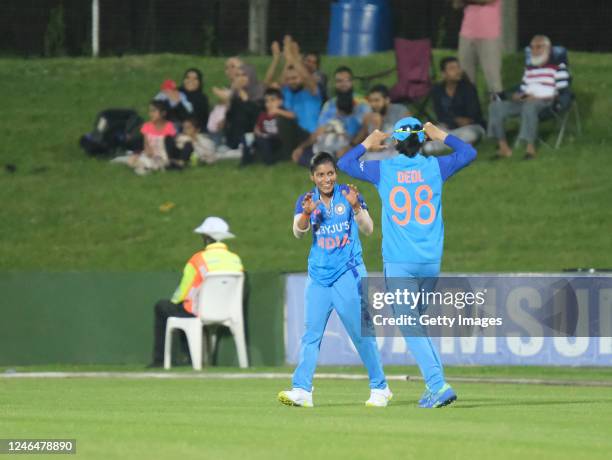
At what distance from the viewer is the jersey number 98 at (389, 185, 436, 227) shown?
42.0ft

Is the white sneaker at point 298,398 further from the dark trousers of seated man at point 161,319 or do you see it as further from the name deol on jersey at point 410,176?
the dark trousers of seated man at point 161,319

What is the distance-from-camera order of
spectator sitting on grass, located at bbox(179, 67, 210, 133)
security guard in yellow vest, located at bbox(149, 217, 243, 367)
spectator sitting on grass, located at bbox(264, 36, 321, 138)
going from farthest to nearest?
1. spectator sitting on grass, located at bbox(179, 67, 210, 133)
2. spectator sitting on grass, located at bbox(264, 36, 321, 138)
3. security guard in yellow vest, located at bbox(149, 217, 243, 367)

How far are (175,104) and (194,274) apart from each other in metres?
7.28

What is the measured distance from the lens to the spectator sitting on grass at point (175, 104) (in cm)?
2839

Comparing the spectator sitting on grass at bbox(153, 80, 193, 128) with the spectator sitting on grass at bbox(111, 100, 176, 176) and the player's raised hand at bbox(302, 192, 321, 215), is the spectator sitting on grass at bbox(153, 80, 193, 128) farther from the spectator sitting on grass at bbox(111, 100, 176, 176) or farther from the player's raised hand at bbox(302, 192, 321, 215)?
the player's raised hand at bbox(302, 192, 321, 215)

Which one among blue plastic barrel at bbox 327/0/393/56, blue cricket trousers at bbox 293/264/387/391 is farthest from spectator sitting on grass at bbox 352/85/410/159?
blue cricket trousers at bbox 293/264/387/391

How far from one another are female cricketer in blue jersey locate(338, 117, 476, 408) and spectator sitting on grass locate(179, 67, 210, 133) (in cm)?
1578

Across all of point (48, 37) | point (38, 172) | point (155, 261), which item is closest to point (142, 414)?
point (155, 261)

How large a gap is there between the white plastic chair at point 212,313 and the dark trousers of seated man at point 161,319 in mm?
119

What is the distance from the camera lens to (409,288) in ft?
41.4

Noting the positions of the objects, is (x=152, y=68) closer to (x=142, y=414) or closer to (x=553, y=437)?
(x=142, y=414)

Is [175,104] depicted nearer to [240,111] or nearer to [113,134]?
[240,111]

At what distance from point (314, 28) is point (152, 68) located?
4031 millimetres

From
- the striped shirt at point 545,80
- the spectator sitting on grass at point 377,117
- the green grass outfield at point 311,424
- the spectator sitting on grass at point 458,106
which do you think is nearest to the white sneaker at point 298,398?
the green grass outfield at point 311,424
